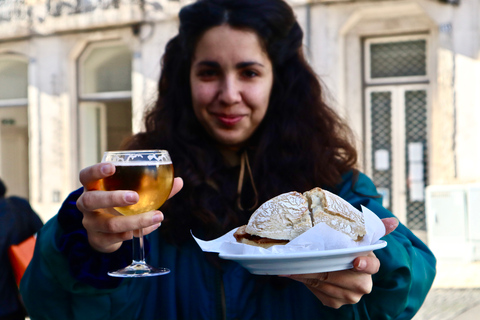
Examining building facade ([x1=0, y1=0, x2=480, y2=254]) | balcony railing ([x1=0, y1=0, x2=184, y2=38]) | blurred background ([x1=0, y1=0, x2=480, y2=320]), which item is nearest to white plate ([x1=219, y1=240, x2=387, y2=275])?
blurred background ([x1=0, y1=0, x2=480, y2=320])

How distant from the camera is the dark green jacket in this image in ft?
5.83

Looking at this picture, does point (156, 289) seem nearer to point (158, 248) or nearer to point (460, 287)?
point (158, 248)

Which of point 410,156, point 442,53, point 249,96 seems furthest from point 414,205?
point 249,96

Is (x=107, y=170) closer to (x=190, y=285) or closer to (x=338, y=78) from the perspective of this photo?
(x=190, y=285)

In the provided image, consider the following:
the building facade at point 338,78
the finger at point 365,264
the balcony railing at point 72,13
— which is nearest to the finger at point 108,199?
the finger at point 365,264

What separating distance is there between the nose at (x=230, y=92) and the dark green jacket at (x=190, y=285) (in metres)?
0.57

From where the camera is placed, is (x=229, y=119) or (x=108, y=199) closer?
(x=108, y=199)

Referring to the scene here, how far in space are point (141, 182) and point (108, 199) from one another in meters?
→ 0.15

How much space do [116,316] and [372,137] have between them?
7997 mm

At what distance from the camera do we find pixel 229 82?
2154mm

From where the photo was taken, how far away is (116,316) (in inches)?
79.4

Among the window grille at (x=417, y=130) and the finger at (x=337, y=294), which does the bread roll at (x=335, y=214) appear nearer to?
the finger at (x=337, y=294)

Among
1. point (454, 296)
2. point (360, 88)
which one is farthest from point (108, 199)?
point (360, 88)

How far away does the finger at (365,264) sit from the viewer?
4.74 ft
